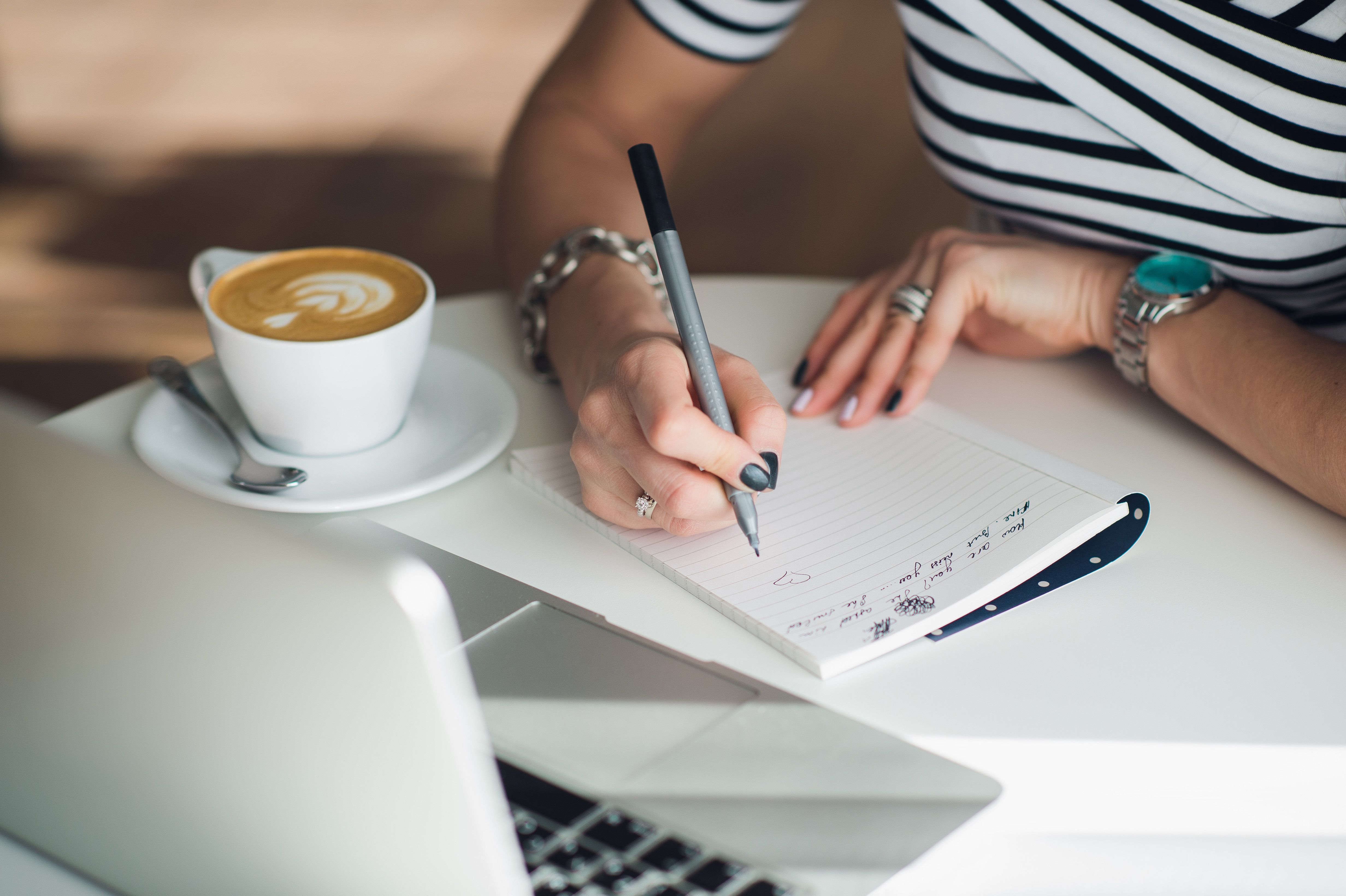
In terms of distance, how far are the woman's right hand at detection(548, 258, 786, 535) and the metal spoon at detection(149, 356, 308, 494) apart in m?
0.19

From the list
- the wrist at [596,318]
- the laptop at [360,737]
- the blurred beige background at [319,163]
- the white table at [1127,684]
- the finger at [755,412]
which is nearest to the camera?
the laptop at [360,737]

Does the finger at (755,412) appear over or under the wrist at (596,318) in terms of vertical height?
→ over

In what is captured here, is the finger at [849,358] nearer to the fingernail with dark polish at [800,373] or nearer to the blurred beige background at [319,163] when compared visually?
the fingernail with dark polish at [800,373]

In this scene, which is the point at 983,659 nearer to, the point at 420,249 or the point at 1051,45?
the point at 1051,45

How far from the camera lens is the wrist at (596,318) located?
2.40 ft

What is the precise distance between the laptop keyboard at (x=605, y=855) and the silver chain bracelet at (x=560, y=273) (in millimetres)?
421

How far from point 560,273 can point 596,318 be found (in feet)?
0.28

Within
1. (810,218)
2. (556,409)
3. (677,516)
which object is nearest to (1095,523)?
(677,516)

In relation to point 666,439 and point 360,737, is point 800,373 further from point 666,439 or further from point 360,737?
point 360,737

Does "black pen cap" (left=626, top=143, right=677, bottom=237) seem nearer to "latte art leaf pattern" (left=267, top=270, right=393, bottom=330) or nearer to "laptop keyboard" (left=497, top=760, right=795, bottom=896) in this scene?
"latte art leaf pattern" (left=267, top=270, right=393, bottom=330)

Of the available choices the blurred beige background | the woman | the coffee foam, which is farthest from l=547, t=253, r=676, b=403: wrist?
the blurred beige background

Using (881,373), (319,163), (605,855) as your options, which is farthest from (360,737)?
(319,163)

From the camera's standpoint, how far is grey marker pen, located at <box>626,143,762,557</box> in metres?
0.61

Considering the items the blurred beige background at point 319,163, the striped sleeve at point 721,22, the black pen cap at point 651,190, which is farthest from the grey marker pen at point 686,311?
the blurred beige background at point 319,163
